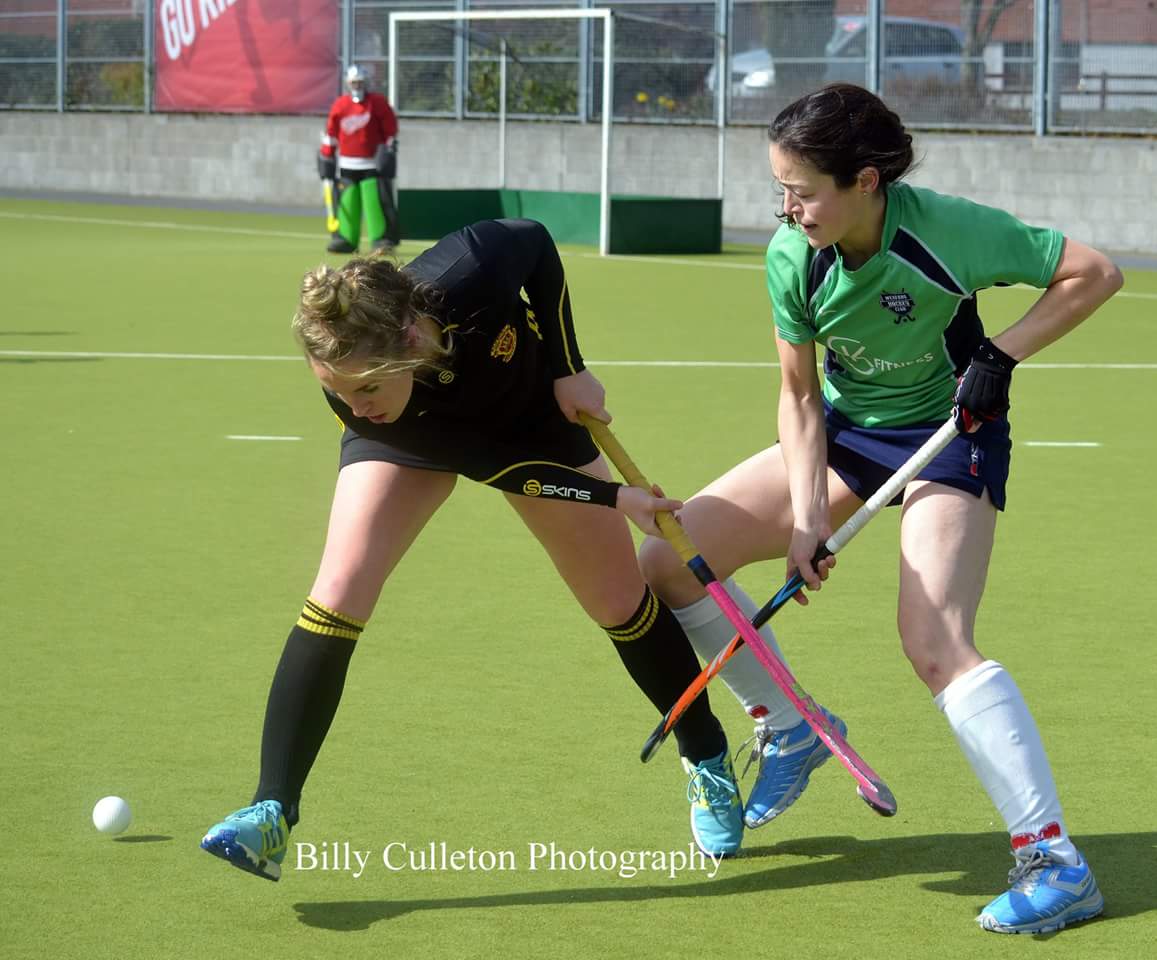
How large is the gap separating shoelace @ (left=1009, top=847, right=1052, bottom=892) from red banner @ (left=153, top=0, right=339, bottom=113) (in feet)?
76.9

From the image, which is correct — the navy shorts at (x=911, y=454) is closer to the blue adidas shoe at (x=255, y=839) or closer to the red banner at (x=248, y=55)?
the blue adidas shoe at (x=255, y=839)

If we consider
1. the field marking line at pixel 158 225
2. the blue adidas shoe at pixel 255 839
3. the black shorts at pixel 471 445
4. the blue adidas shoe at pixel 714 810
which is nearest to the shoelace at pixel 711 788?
the blue adidas shoe at pixel 714 810

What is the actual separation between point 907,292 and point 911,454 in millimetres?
335

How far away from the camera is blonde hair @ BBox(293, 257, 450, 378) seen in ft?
Answer: 10.4

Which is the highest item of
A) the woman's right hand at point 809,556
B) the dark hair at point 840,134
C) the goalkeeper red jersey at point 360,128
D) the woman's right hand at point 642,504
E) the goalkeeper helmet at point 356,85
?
the goalkeeper helmet at point 356,85

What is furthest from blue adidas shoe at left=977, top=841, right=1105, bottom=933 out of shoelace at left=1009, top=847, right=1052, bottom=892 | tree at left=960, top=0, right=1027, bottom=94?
tree at left=960, top=0, right=1027, bottom=94

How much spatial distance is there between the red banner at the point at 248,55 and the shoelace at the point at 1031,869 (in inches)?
923

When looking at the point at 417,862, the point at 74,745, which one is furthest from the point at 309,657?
the point at 74,745

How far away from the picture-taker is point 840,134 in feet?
10.8

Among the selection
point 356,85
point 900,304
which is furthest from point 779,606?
point 356,85

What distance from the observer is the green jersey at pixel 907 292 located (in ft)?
11.1

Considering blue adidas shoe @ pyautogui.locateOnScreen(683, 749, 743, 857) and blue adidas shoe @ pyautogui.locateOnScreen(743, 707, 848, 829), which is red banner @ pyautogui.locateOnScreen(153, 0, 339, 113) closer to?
blue adidas shoe @ pyautogui.locateOnScreen(743, 707, 848, 829)

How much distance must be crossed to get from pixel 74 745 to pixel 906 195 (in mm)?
2105

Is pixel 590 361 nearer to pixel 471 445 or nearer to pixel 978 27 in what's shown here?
pixel 471 445
